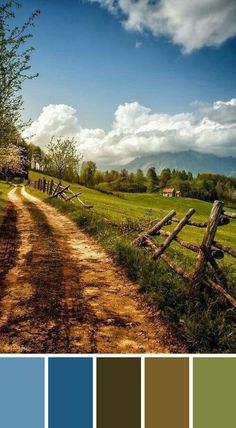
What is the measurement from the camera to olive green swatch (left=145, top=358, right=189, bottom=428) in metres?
5.23

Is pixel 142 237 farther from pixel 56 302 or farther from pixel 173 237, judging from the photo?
pixel 56 302

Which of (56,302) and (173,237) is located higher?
(173,237)

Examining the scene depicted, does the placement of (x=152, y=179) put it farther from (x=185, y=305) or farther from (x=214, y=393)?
(x=214, y=393)

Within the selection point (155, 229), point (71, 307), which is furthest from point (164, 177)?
point (71, 307)

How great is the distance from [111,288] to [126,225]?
382 inches

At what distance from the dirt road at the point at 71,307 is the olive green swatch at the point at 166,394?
1.07 m

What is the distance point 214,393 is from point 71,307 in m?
3.68

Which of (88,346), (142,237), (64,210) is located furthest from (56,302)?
(64,210)

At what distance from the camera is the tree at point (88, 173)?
142250mm

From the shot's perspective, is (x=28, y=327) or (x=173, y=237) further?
(x=173, y=237)

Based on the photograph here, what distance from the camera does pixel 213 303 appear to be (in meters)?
7.96

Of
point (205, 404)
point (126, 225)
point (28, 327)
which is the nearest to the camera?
point (205, 404)

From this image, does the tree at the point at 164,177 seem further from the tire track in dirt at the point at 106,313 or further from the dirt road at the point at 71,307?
the tire track in dirt at the point at 106,313

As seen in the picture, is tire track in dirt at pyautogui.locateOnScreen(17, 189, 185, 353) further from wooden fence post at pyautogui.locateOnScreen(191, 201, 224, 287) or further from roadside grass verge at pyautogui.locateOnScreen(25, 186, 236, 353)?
wooden fence post at pyautogui.locateOnScreen(191, 201, 224, 287)
